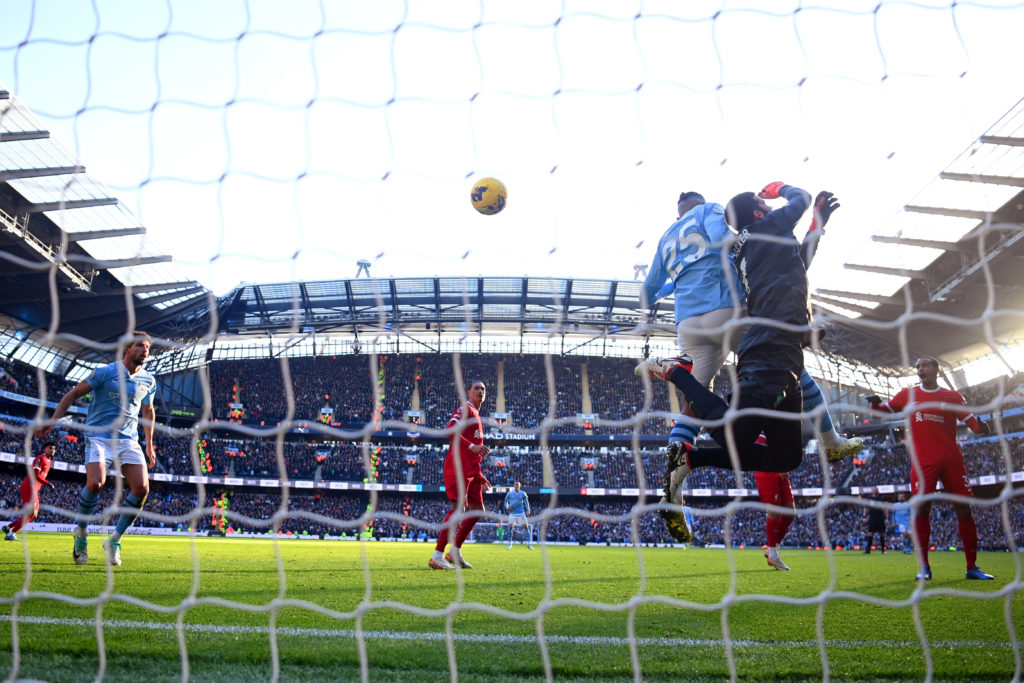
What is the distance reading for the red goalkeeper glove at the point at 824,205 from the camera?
3480 millimetres

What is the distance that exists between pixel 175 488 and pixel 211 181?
33.2 m

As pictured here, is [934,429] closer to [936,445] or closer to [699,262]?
[936,445]

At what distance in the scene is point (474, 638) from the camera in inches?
124

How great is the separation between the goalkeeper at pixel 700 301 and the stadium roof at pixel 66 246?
276cm

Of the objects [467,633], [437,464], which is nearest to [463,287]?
[467,633]

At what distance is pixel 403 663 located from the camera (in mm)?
2617

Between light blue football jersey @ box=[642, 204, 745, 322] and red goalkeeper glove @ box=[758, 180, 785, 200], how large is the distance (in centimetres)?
24

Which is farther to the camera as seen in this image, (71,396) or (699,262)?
(71,396)

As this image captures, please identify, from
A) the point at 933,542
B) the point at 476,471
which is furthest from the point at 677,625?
the point at 933,542

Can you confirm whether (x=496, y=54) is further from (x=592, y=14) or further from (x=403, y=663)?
(x=403, y=663)

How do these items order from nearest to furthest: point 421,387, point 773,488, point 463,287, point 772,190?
point 772,190, point 773,488, point 463,287, point 421,387

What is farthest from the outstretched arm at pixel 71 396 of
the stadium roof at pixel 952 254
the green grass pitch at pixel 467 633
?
the stadium roof at pixel 952 254

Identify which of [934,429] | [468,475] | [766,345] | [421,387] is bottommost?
[468,475]

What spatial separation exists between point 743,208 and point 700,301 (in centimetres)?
57
